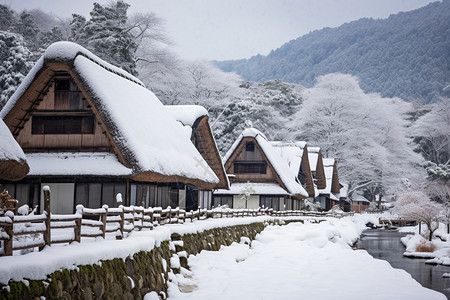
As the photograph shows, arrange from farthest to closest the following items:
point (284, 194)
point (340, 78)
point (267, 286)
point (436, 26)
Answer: point (436, 26) → point (340, 78) → point (284, 194) → point (267, 286)

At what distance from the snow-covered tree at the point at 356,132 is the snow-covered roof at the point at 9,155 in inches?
1860

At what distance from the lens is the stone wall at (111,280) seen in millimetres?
6637

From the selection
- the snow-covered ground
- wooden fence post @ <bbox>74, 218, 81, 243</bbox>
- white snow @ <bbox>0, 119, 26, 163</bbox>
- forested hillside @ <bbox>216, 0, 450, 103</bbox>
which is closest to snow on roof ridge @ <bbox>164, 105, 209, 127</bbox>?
the snow-covered ground

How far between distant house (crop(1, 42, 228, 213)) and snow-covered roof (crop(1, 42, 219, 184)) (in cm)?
4

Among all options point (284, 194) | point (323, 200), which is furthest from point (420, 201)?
point (323, 200)

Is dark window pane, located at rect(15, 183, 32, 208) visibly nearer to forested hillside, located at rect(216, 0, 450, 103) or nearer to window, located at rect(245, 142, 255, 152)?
window, located at rect(245, 142, 255, 152)

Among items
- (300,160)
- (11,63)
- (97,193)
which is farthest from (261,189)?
(97,193)

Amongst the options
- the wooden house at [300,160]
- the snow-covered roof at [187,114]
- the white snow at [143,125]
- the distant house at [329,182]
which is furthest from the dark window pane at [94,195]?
the distant house at [329,182]

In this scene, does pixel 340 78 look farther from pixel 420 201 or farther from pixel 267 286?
pixel 267 286

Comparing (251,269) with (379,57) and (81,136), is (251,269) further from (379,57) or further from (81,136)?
(379,57)

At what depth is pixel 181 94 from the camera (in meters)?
48.8

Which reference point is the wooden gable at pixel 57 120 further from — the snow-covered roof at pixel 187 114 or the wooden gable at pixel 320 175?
the wooden gable at pixel 320 175

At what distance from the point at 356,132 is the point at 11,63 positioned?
38.0 meters

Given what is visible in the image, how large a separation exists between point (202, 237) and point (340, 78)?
45.1m
